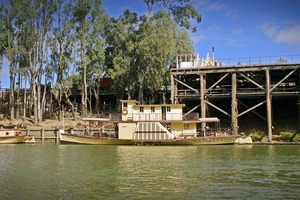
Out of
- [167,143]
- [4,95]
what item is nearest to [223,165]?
[167,143]

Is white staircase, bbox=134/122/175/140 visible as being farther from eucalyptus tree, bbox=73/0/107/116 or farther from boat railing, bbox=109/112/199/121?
eucalyptus tree, bbox=73/0/107/116

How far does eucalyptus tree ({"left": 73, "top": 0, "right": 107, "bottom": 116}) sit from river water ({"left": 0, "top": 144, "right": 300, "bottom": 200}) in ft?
98.1

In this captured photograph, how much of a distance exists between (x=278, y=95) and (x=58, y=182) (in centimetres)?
3370

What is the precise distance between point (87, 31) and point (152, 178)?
41.5 m

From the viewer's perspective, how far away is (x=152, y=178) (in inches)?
782

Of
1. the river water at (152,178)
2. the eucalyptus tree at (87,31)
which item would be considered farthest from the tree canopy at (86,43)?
the river water at (152,178)

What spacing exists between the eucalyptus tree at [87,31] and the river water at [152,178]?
98.1 feet

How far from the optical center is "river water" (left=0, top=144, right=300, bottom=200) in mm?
16094

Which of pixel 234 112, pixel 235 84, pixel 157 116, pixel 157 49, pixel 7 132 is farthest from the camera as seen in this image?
pixel 157 49

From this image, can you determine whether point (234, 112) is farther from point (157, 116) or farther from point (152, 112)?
point (152, 112)

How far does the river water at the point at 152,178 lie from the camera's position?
16.1 metres

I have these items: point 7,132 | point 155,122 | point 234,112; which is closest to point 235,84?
point 234,112

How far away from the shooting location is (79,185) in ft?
59.4

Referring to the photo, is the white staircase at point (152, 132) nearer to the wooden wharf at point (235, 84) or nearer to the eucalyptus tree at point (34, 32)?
the wooden wharf at point (235, 84)
